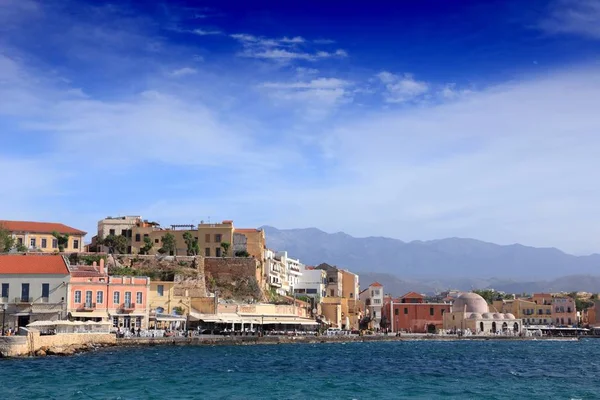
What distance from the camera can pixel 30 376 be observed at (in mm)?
37562

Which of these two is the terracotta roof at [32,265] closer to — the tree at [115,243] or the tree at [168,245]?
the tree at [115,243]

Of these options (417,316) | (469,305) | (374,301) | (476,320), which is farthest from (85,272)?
(374,301)

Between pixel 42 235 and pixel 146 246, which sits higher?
pixel 42 235

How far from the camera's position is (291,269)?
109 meters

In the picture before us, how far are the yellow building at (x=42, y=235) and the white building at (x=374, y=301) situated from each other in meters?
50.0

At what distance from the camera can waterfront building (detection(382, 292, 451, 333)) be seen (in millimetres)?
108000

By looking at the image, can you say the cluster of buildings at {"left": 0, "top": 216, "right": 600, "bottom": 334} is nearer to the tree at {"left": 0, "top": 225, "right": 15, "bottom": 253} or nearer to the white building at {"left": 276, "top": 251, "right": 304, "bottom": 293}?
the white building at {"left": 276, "top": 251, "right": 304, "bottom": 293}

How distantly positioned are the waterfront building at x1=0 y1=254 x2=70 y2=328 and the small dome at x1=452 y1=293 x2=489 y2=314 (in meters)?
61.5

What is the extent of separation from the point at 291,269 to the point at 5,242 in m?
44.4

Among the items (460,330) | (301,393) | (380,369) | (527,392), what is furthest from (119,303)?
(460,330)

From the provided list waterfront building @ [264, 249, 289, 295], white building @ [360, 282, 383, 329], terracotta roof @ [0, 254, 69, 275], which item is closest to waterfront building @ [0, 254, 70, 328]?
terracotta roof @ [0, 254, 69, 275]

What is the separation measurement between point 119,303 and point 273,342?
50.5 ft

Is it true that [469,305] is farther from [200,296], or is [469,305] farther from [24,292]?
[24,292]

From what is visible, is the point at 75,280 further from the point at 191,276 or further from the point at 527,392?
the point at 527,392
